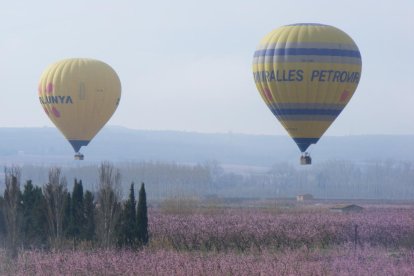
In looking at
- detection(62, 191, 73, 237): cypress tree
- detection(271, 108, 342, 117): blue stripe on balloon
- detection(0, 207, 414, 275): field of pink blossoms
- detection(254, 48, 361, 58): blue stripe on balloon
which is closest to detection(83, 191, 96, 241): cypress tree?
detection(62, 191, 73, 237): cypress tree

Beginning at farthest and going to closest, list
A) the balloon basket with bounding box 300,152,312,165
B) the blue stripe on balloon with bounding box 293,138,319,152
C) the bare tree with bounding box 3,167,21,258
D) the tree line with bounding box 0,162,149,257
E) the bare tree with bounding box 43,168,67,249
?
the blue stripe on balloon with bounding box 293,138,319,152, the balloon basket with bounding box 300,152,312,165, the bare tree with bounding box 43,168,67,249, the tree line with bounding box 0,162,149,257, the bare tree with bounding box 3,167,21,258

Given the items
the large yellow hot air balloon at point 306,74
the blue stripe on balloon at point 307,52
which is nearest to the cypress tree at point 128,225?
the large yellow hot air balloon at point 306,74

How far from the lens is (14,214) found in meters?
39.1

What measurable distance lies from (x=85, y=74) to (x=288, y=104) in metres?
16.4

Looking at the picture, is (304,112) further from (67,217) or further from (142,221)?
(142,221)

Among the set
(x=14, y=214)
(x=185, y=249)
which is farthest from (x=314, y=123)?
(x=14, y=214)

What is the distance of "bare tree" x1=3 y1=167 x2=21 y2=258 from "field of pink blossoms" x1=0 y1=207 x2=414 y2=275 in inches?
103

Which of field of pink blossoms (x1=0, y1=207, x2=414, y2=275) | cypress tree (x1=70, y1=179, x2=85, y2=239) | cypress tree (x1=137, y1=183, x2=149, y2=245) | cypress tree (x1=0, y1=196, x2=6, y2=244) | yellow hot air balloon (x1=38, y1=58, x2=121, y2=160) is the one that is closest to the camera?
field of pink blossoms (x1=0, y1=207, x2=414, y2=275)

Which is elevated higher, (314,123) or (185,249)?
(314,123)

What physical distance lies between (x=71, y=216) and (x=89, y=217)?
99 centimetres

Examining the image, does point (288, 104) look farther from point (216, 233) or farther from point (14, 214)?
point (14, 214)

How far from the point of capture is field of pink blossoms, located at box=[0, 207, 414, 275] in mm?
27797

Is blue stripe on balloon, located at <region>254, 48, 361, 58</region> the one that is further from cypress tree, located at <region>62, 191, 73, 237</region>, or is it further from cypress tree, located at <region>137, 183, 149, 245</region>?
cypress tree, located at <region>137, 183, 149, 245</region>

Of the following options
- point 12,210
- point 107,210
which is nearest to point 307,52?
point 107,210
